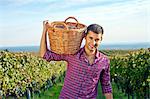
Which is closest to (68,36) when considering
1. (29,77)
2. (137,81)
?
(137,81)

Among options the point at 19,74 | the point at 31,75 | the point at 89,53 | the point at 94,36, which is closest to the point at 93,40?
the point at 94,36

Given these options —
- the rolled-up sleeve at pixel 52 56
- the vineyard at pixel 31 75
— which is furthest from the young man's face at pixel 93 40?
the vineyard at pixel 31 75

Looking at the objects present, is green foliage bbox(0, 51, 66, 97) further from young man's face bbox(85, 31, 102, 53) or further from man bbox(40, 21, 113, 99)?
young man's face bbox(85, 31, 102, 53)

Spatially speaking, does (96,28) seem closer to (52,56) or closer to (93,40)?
(93,40)

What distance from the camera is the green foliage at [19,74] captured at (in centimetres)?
839

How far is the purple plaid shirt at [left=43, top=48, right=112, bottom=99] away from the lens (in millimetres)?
2701

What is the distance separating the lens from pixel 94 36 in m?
2.61

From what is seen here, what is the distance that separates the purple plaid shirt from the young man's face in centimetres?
10

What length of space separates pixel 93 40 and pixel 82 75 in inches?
10.3

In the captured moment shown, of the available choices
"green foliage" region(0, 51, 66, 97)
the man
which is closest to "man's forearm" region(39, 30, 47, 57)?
the man

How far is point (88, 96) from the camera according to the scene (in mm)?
2691

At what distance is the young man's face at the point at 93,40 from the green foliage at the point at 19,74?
527 cm

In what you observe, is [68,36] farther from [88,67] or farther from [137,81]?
[137,81]

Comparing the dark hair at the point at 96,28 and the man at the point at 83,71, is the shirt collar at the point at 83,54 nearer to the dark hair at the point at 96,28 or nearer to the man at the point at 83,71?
the man at the point at 83,71
